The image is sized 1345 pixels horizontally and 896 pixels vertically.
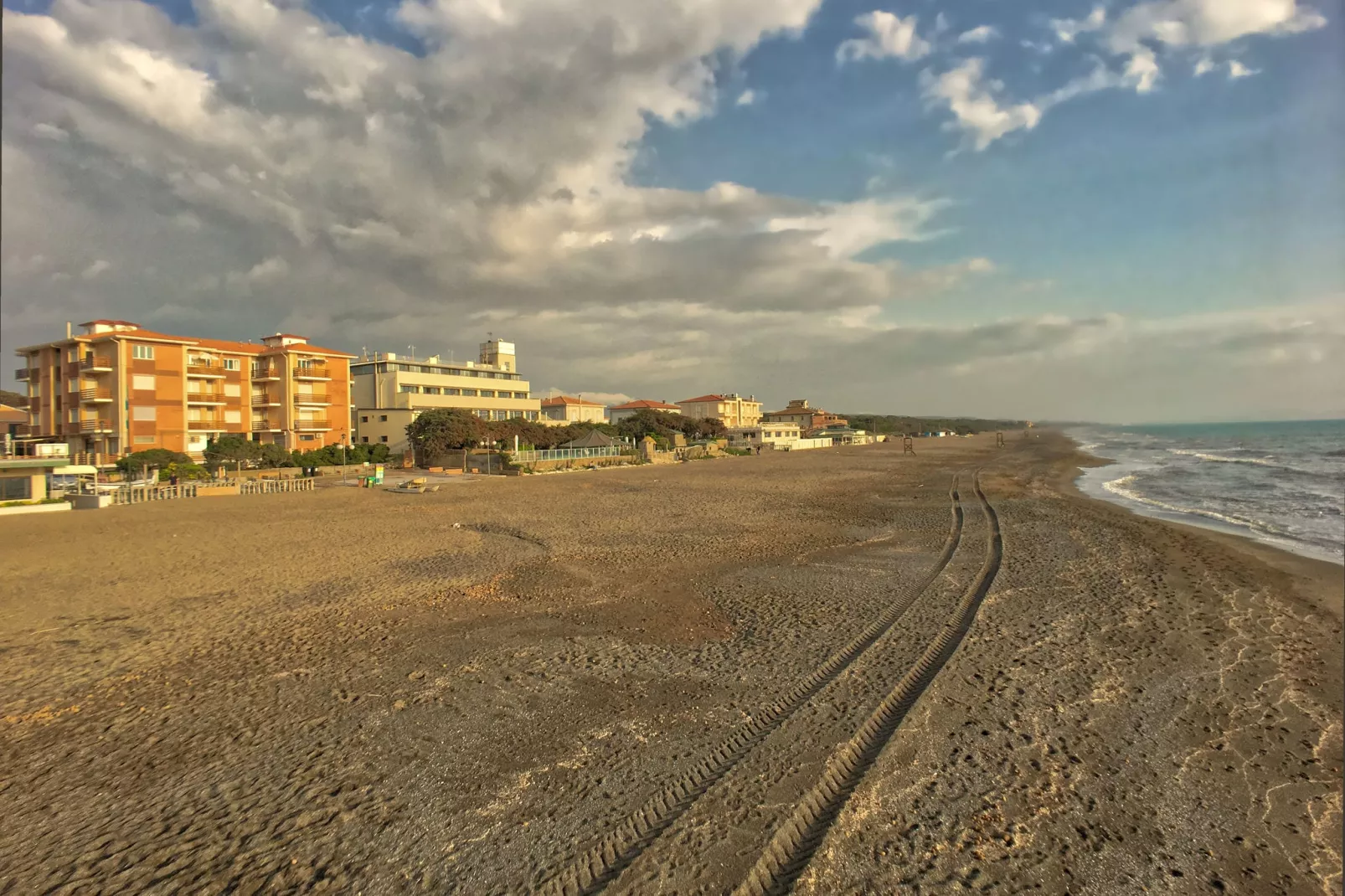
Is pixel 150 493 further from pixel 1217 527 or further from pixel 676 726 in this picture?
pixel 1217 527

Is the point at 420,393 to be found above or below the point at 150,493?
above

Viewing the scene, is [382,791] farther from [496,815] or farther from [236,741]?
[236,741]

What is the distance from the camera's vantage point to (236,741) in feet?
19.1

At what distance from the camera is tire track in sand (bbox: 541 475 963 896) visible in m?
3.98

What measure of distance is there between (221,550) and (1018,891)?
679 inches

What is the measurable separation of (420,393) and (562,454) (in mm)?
18777

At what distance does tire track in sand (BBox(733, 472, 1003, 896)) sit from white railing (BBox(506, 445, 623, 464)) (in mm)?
37566

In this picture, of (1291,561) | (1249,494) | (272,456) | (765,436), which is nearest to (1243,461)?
(1249,494)

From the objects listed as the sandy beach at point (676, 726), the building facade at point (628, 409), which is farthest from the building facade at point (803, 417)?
the sandy beach at point (676, 726)

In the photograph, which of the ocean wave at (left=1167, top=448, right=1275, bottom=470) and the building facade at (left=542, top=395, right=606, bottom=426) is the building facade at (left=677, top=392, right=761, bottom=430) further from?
A: the ocean wave at (left=1167, top=448, right=1275, bottom=470)

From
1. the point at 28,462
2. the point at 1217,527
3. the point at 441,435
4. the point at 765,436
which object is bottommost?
the point at 1217,527

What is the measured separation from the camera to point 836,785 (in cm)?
491

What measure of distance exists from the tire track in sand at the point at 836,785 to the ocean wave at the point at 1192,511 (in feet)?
50.0

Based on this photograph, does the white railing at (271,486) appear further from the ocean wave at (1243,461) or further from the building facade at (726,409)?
the building facade at (726,409)
